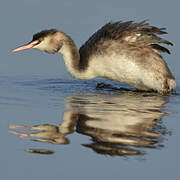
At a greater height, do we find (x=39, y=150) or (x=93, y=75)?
(x=93, y=75)

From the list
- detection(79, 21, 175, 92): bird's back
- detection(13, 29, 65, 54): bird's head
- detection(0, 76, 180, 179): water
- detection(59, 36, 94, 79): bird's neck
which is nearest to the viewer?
detection(0, 76, 180, 179): water

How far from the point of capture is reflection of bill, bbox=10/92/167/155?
17.0ft

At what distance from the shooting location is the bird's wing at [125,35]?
9.64m

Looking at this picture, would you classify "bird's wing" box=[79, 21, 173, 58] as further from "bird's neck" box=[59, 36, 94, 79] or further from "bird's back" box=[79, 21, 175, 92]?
"bird's neck" box=[59, 36, 94, 79]

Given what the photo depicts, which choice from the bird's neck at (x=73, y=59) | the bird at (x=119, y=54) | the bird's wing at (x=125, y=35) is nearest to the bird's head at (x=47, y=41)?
the bird at (x=119, y=54)

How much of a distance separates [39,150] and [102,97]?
404 centimetres

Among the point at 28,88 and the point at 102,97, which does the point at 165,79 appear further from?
the point at 28,88

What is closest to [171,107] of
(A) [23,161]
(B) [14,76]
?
(A) [23,161]

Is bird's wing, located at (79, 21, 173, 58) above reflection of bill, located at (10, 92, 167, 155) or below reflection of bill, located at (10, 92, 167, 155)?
above

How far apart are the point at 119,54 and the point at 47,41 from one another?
1.43 metres

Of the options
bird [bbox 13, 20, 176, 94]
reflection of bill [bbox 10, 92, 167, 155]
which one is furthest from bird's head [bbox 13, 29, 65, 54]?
reflection of bill [bbox 10, 92, 167, 155]

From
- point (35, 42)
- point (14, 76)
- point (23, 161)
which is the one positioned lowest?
point (23, 161)

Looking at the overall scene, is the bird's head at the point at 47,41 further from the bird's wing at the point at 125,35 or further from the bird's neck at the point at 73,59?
the bird's wing at the point at 125,35

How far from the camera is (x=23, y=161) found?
4.53 meters
